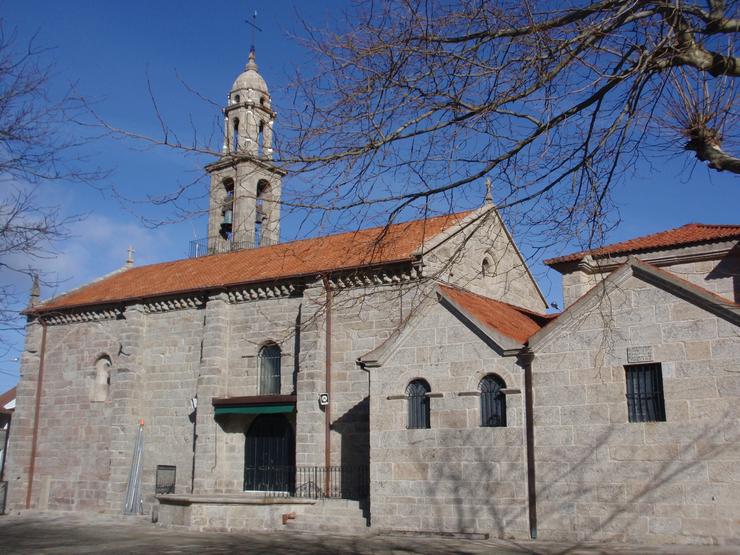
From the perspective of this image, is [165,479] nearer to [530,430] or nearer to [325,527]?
[325,527]

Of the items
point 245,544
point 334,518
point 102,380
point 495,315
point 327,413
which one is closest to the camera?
point 245,544

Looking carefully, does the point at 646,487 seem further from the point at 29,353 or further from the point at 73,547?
the point at 29,353

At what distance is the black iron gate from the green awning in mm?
1026

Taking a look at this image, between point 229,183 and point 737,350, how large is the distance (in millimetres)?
24980

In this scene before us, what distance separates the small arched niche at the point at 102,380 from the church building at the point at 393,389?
0.10m

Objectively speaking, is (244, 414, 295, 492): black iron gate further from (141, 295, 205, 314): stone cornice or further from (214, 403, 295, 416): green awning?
(141, 295, 205, 314): stone cornice

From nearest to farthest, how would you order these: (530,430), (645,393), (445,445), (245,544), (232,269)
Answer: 1. (645,393)
2. (530,430)
3. (245,544)
4. (445,445)
5. (232,269)

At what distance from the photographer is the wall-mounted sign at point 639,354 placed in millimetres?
14102

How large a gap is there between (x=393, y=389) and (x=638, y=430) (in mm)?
5440

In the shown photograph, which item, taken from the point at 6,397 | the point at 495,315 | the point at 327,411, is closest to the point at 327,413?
the point at 327,411

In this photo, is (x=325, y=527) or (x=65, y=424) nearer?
(x=325, y=527)

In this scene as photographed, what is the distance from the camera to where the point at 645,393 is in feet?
46.4

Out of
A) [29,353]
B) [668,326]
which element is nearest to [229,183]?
[29,353]

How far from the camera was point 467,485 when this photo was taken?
50.9 feet
